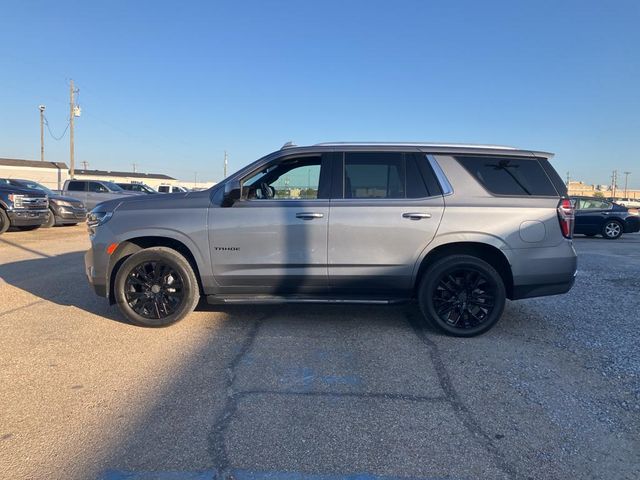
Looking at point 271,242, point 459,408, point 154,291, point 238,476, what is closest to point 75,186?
point 154,291

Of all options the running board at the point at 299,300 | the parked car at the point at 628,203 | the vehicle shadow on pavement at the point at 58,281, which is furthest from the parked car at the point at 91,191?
the parked car at the point at 628,203

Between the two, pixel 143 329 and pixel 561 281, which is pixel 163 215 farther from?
pixel 561 281

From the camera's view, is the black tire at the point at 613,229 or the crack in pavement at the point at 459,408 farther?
the black tire at the point at 613,229

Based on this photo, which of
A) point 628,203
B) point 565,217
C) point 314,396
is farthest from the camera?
point 628,203

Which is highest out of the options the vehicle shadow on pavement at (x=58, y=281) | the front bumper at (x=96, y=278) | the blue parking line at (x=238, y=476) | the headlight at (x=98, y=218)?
the headlight at (x=98, y=218)

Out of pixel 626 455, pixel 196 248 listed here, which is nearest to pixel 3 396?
pixel 196 248

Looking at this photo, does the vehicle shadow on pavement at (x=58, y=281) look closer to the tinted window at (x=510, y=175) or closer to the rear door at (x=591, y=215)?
the tinted window at (x=510, y=175)

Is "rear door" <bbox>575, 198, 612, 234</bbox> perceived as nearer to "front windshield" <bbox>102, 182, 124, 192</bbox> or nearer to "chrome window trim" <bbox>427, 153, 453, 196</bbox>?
"chrome window trim" <bbox>427, 153, 453, 196</bbox>

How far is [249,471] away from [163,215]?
308 centimetres

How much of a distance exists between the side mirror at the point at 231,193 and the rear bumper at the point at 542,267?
291 centimetres

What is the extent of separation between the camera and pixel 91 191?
2005 cm

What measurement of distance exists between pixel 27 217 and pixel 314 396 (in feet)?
44.4

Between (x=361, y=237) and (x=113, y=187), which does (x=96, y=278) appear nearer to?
(x=361, y=237)

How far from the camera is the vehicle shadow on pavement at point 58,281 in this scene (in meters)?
5.78
